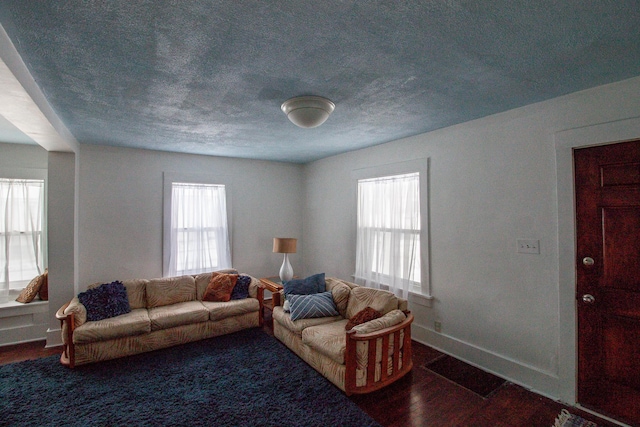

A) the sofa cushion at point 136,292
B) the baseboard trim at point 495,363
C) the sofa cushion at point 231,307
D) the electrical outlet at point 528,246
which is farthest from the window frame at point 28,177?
the electrical outlet at point 528,246

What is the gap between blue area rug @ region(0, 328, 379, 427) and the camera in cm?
225

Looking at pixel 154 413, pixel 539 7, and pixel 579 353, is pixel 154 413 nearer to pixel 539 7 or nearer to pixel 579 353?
pixel 579 353

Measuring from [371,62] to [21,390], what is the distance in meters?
3.89

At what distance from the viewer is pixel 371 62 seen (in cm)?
183

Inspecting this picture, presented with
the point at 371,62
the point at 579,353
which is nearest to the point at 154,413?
the point at 371,62

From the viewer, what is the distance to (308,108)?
2393 millimetres

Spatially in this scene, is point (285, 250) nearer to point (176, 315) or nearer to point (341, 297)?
point (341, 297)

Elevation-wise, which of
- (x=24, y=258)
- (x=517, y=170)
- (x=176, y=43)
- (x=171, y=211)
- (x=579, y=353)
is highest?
(x=176, y=43)

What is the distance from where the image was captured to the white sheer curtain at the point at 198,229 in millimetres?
4484

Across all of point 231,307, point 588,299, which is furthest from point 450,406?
point 231,307

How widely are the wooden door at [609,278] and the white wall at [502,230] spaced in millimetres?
152

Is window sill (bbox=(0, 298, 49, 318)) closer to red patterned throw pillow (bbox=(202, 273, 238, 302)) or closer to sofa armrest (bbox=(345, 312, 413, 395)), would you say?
red patterned throw pillow (bbox=(202, 273, 238, 302))

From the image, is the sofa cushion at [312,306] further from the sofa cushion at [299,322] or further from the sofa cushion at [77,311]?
the sofa cushion at [77,311]

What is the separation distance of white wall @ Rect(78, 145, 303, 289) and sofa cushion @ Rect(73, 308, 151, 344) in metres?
1.03
